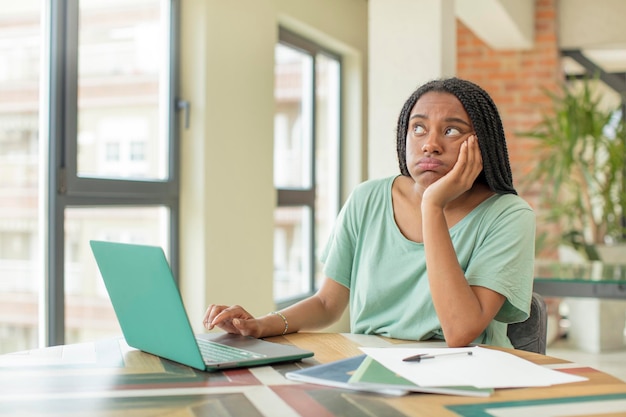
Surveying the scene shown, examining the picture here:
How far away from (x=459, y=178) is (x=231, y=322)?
0.57 meters

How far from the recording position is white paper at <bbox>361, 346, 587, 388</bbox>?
1.21 meters

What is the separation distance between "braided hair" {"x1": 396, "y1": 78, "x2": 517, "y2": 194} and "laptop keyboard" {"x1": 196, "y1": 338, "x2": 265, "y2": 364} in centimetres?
72

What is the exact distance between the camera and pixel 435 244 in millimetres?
1686

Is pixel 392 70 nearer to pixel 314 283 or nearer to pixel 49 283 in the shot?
pixel 49 283

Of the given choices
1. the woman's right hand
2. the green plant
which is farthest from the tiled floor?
the woman's right hand

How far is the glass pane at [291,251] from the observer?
212 inches

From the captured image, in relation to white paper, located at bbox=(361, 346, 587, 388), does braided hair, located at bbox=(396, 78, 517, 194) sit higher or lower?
higher

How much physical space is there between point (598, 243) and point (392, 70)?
2756mm

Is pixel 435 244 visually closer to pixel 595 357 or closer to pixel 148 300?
pixel 148 300

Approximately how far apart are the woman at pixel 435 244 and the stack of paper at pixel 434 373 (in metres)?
0.25

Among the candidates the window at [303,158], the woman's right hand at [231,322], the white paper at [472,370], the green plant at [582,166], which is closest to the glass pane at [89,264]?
the window at [303,158]

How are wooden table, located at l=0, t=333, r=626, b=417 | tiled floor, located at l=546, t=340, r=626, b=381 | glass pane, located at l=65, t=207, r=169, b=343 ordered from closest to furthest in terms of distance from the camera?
wooden table, located at l=0, t=333, r=626, b=417, glass pane, located at l=65, t=207, r=169, b=343, tiled floor, located at l=546, t=340, r=626, b=381

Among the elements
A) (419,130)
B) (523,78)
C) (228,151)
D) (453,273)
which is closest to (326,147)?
(523,78)

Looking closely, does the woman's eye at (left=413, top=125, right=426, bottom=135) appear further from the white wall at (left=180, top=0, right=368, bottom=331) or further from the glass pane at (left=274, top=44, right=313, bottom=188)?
the glass pane at (left=274, top=44, right=313, bottom=188)
